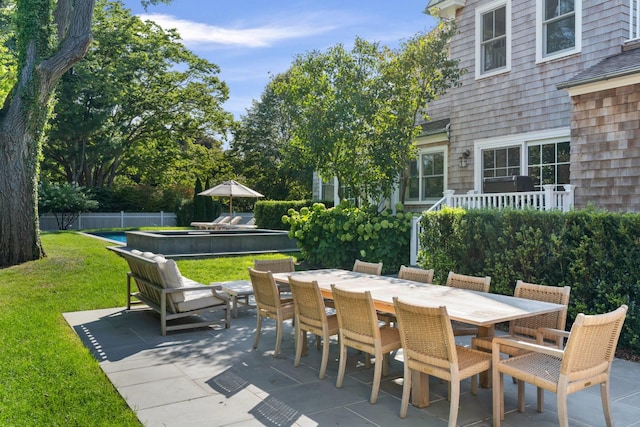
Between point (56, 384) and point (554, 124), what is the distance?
9.98 meters

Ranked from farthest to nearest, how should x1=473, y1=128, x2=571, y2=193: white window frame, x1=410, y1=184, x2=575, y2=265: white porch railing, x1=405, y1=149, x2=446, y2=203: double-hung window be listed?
x1=405, y1=149, x2=446, y2=203: double-hung window
x1=473, y1=128, x2=571, y2=193: white window frame
x1=410, y1=184, x2=575, y2=265: white porch railing

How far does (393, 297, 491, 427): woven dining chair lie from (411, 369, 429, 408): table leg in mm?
192

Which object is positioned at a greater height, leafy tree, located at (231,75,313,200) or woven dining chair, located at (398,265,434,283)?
leafy tree, located at (231,75,313,200)

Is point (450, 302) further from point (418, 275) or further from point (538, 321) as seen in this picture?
point (418, 275)

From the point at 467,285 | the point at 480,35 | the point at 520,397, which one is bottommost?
the point at 520,397

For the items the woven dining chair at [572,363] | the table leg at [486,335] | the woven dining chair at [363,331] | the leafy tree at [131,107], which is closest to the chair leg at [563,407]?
the woven dining chair at [572,363]

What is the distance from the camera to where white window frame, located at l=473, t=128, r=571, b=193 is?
33.7 ft

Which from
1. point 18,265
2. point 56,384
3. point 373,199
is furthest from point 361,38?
point 56,384

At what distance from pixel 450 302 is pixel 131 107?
2733 cm

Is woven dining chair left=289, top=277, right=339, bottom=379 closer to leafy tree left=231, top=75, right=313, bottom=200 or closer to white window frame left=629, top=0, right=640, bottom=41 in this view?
white window frame left=629, top=0, right=640, bottom=41

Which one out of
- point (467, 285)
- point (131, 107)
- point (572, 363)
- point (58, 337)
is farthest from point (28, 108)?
point (131, 107)

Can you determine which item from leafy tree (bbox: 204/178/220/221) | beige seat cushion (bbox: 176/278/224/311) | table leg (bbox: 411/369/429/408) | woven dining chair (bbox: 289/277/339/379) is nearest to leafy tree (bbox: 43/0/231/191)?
leafy tree (bbox: 204/178/220/221)

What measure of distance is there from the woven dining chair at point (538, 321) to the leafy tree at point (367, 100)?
733cm

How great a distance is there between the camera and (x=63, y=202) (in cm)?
2352
